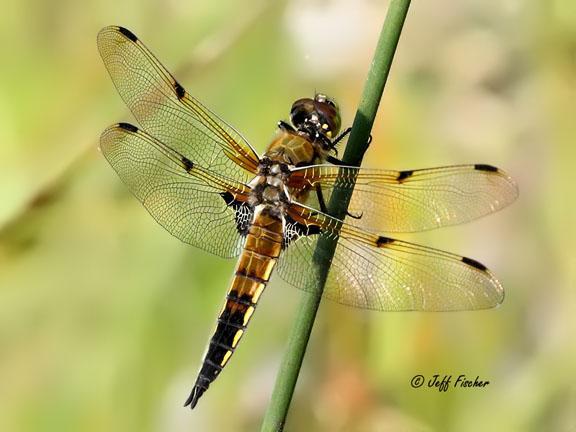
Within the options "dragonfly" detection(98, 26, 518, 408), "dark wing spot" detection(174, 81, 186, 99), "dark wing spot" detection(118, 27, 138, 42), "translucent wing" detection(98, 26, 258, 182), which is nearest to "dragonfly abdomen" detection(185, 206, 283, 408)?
"dragonfly" detection(98, 26, 518, 408)

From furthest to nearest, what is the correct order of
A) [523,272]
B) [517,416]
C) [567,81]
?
[567,81] < [523,272] < [517,416]

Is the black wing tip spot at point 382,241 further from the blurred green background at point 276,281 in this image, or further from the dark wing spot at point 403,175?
the blurred green background at point 276,281

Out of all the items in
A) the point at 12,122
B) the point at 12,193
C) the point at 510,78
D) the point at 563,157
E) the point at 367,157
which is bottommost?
the point at 12,193

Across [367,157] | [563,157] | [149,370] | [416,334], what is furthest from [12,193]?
[563,157]

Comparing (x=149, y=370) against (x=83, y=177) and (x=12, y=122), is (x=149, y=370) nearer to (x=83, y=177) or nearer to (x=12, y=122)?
(x=83, y=177)

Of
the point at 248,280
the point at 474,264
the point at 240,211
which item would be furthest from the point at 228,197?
the point at 474,264

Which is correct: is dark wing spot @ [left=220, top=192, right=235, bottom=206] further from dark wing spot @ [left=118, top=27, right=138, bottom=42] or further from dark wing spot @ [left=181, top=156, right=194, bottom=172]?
dark wing spot @ [left=118, top=27, right=138, bottom=42]

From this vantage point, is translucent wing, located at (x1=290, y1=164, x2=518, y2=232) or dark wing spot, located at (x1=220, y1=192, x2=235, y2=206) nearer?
translucent wing, located at (x1=290, y1=164, x2=518, y2=232)

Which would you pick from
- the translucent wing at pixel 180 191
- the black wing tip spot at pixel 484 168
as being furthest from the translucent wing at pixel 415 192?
the translucent wing at pixel 180 191
